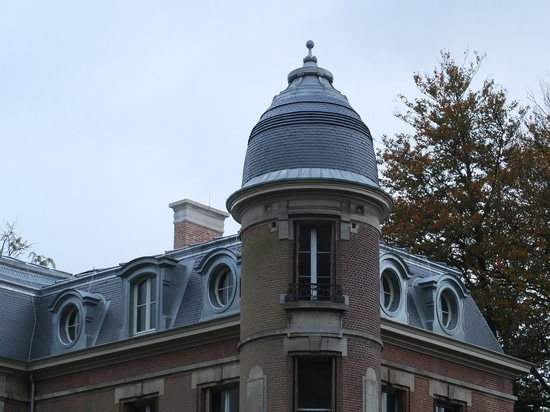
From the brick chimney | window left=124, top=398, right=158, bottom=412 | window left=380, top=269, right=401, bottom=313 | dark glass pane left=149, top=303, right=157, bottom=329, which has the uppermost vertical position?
the brick chimney

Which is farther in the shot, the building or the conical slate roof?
the conical slate roof

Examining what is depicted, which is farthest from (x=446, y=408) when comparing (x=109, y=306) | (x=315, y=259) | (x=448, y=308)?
(x=109, y=306)

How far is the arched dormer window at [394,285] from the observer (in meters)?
38.6

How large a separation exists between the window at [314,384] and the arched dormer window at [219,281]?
3.74 metres

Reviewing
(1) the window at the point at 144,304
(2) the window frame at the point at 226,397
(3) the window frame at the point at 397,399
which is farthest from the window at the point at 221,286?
(3) the window frame at the point at 397,399

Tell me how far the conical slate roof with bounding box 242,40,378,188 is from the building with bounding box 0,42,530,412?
0.04m

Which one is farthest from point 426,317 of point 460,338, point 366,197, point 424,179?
point 424,179

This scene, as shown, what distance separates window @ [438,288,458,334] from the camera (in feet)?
133

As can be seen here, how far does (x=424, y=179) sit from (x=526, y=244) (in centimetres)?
552

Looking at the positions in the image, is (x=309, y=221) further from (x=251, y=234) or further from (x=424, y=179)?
(x=424, y=179)

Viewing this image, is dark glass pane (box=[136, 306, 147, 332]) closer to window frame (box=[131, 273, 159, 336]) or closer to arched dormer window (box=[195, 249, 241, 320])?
window frame (box=[131, 273, 159, 336])

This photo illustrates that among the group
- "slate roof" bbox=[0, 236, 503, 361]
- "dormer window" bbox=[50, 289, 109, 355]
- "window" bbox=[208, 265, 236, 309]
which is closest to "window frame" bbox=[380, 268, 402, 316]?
"slate roof" bbox=[0, 236, 503, 361]

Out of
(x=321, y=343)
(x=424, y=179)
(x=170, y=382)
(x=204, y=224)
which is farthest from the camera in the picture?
Answer: (x=424, y=179)

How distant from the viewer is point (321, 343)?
1358 inches
